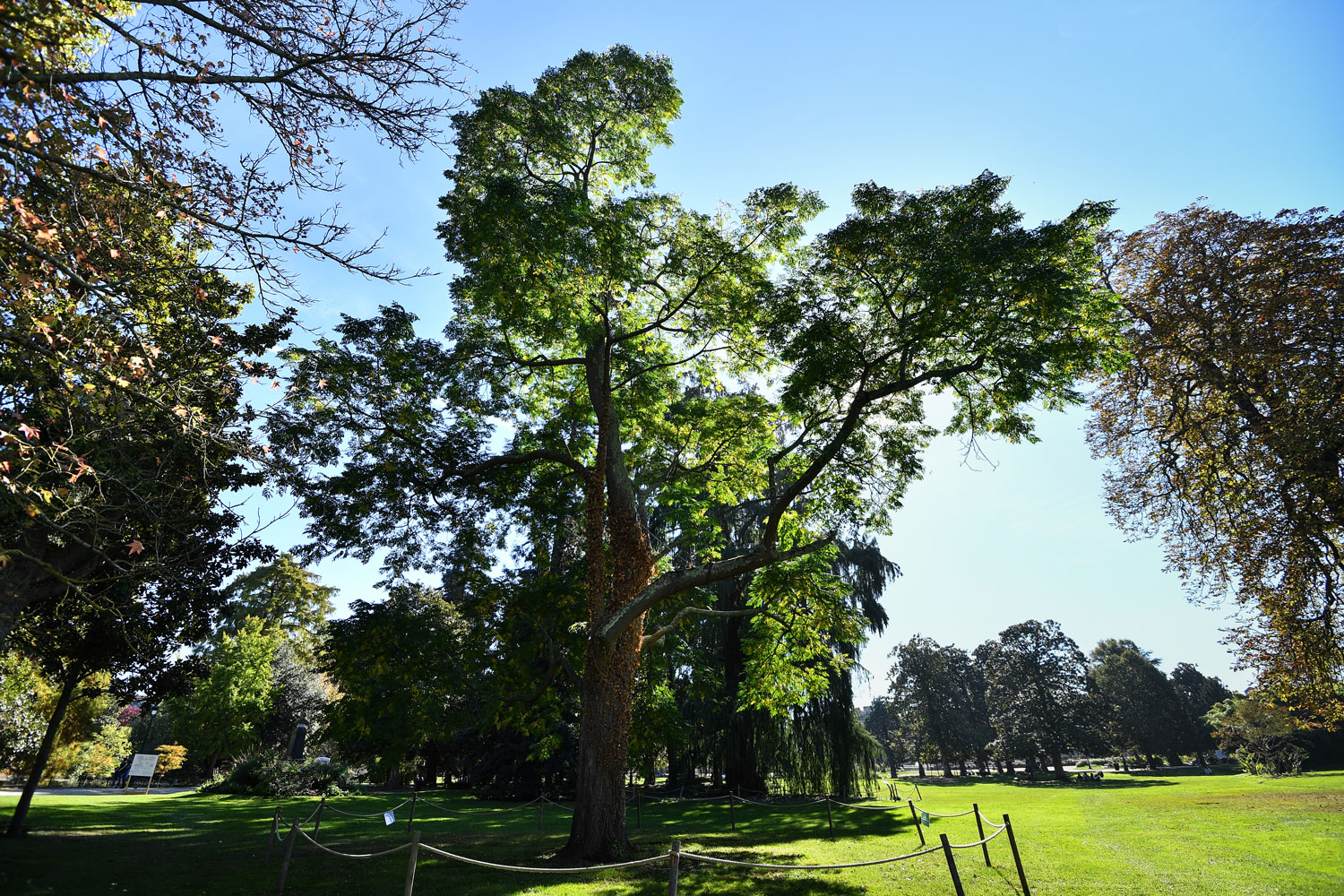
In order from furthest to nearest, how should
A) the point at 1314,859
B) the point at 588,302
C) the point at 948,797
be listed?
1. the point at 948,797
2. the point at 588,302
3. the point at 1314,859

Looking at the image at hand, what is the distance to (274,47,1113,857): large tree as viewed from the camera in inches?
351

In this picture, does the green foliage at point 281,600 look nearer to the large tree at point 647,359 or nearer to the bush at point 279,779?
the bush at point 279,779

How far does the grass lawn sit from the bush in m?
4.05

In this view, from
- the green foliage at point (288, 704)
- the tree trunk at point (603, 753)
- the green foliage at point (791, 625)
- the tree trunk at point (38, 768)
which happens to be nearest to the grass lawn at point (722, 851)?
the tree trunk at point (38, 768)

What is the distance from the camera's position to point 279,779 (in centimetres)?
2247

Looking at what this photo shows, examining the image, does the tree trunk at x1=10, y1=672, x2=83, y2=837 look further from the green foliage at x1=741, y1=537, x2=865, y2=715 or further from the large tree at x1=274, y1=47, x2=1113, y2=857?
the green foliage at x1=741, y1=537, x2=865, y2=715

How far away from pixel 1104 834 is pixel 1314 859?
4.31m

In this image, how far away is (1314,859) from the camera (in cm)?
941

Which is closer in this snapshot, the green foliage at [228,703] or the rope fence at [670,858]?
the rope fence at [670,858]

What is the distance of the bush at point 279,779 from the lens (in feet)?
73.8

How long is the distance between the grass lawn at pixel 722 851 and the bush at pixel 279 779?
405cm

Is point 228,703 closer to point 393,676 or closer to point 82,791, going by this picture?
point 82,791

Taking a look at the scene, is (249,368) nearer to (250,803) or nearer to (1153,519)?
(1153,519)

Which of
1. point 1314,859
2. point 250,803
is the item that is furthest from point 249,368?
point 250,803
